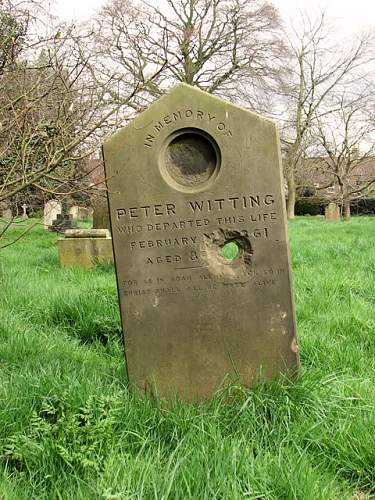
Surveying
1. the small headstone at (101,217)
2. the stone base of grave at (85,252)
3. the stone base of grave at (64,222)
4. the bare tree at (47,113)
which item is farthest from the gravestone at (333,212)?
the bare tree at (47,113)

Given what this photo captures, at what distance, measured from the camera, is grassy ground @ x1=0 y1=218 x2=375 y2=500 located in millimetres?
1871

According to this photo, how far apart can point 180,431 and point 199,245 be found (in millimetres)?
980

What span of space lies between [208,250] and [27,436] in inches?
51.4

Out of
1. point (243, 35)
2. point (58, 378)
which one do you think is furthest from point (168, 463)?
point (243, 35)

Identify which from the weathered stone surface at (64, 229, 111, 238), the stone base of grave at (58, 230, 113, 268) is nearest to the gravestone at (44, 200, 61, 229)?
the weathered stone surface at (64, 229, 111, 238)

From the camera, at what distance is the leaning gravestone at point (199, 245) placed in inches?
104

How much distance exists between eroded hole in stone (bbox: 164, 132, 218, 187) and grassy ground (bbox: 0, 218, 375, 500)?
47.0 inches

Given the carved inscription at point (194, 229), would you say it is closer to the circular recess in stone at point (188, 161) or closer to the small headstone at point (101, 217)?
the circular recess in stone at point (188, 161)

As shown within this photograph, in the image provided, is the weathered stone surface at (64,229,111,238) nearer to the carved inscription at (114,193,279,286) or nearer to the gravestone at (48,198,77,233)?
the carved inscription at (114,193,279,286)

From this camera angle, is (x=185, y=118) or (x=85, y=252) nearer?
(x=185, y=118)

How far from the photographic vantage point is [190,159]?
8.98 ft

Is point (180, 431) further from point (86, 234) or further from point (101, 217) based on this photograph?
point (101, 217)

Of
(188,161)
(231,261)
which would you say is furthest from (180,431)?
(188,161)

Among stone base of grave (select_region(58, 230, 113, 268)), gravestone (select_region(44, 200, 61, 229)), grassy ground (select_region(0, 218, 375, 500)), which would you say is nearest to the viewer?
grassy ground (select_region(0, 218, 375, 500))
